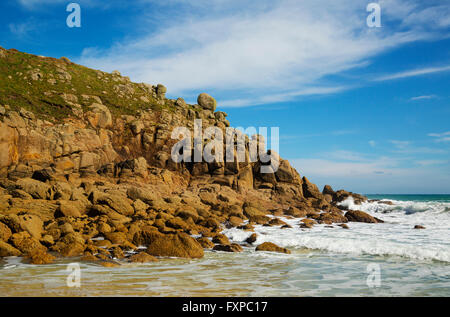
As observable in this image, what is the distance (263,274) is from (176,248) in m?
4.61

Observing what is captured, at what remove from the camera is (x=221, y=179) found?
1431 inches

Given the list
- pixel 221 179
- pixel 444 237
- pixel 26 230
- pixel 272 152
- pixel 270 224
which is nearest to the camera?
pixel 26 230

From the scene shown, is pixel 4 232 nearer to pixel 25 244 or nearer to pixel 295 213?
pixel 25 244

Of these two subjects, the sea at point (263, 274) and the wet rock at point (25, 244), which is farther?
the wet rock at point (25, 244)

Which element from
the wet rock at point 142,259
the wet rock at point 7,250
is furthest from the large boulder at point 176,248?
the wet rock at point 7,250

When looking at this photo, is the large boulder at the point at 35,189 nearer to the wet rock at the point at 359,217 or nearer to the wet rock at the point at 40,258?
the wet rock at the point at 40,258

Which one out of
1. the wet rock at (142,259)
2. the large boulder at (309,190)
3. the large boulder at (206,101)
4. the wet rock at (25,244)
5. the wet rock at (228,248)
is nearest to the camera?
the wet rock at (142,259)

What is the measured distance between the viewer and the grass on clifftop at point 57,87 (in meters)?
37.9

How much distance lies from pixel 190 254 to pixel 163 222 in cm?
777

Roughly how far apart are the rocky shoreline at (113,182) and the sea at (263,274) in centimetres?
130

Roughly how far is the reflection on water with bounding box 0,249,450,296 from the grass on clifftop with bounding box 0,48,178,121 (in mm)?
30427

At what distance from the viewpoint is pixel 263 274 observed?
35.7 ft
